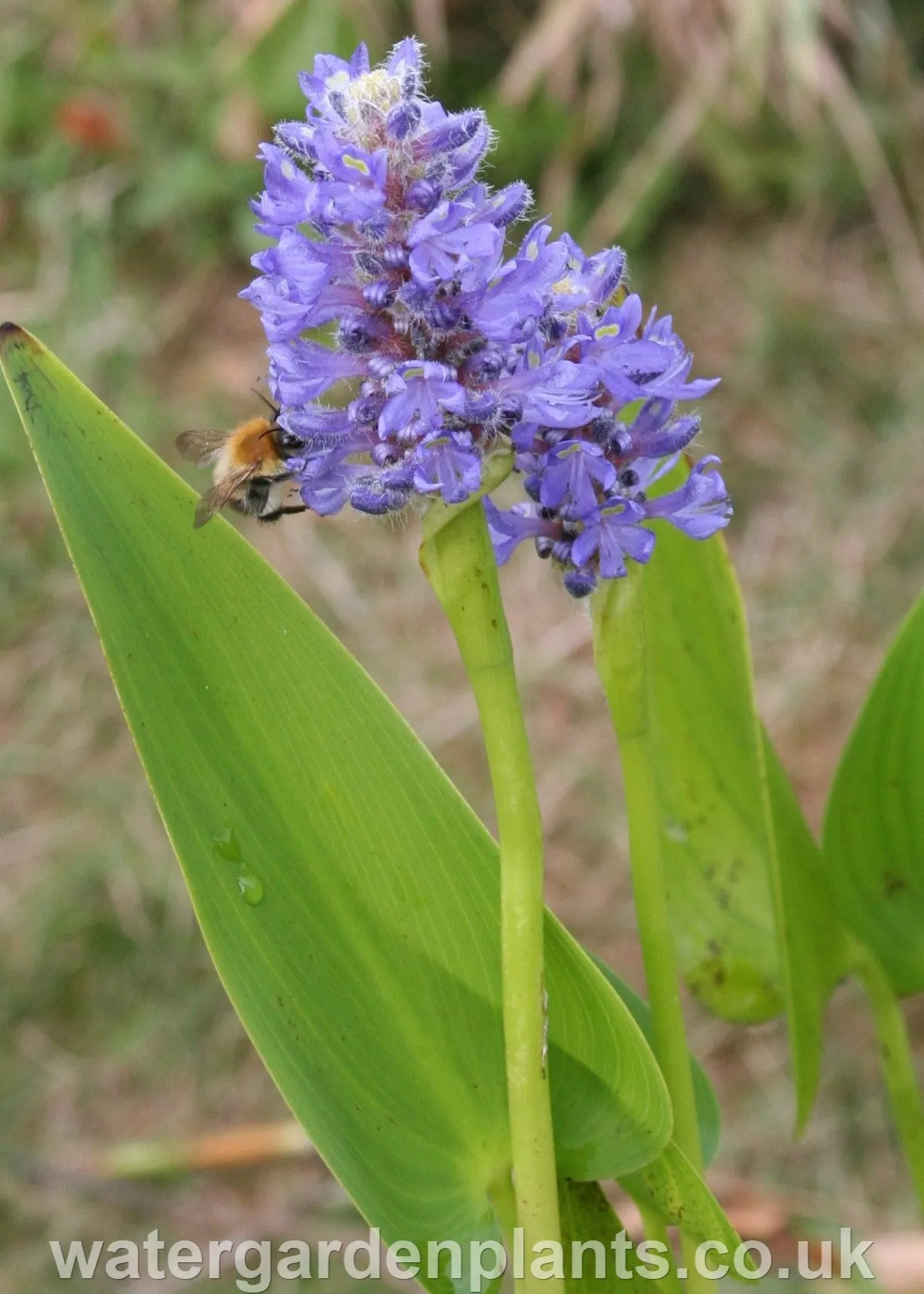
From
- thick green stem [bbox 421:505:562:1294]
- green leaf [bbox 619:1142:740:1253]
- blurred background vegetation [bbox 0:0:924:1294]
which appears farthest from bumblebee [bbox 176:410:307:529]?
blurred background vegetation [bbox 0:0:924:1294]

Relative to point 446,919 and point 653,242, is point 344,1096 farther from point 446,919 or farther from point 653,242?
point 653,242

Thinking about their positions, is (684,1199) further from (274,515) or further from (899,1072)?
(274,515)

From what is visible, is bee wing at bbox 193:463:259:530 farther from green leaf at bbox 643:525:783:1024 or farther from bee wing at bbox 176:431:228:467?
green leaf at bbox 643:525:783:1024

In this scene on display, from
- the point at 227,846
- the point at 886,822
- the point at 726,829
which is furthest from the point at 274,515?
the point at 886,822

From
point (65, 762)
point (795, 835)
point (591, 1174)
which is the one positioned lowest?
point (591, 1174)

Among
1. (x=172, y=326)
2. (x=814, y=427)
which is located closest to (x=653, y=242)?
(x=814, y=427)
